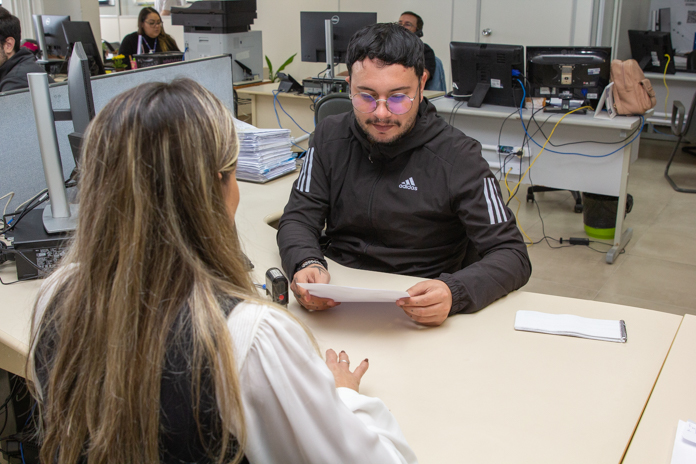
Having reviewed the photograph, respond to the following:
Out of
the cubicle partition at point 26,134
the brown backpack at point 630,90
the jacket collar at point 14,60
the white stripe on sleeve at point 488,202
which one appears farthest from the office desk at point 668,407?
the jacket collar at point 14,60

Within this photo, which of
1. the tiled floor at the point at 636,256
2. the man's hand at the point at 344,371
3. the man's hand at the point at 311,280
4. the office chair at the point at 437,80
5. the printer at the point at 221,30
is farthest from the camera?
the office chair at the point at 437,80

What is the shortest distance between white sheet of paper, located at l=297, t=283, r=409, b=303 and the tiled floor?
204cm

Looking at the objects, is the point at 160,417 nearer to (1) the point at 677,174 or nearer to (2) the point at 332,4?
(1) the point at 677,174

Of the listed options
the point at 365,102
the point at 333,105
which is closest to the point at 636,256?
the point at 333,105

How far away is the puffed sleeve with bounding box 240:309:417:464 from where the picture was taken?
70cm

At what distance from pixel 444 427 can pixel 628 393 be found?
351 mm

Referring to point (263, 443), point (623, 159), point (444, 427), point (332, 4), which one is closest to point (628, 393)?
point (444, 427)

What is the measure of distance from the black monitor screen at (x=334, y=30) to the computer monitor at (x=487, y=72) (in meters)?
0.72

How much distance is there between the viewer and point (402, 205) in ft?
5.33

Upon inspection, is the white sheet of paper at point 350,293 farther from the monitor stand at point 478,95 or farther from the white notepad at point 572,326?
the monitor stand at point 478,95

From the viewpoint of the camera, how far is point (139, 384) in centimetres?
68

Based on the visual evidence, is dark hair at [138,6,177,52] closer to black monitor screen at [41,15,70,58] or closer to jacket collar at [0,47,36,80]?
black monitor screen at [41,15,70,58]

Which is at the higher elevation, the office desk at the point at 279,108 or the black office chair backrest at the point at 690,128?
the office desk at the point at 279,108

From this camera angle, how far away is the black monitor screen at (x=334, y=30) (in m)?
4.18
